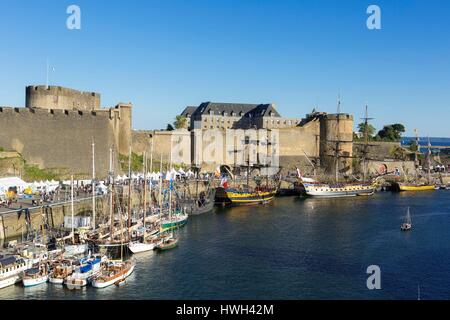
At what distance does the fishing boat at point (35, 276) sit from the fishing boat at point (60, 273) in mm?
254

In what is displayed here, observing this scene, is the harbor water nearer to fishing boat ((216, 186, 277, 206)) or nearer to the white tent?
fishing boat ((216, 186, 277, 206))

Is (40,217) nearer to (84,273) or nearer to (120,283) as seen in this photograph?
(84,273)

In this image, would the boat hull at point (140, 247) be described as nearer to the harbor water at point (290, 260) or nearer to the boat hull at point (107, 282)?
the harbor water at point (290, 260)

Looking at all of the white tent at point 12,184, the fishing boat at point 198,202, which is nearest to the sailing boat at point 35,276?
the white tent at point 12,184

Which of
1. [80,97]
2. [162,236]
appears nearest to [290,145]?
[80,97]

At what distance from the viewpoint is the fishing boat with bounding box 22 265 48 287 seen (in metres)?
→ 18.8

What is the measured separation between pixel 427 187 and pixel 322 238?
36054 millimetres

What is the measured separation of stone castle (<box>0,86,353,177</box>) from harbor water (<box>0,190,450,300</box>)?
376 inches

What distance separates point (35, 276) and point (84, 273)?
1752 mm

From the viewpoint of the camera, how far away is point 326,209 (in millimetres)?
40906

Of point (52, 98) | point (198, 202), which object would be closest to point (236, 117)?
point (198, 202)

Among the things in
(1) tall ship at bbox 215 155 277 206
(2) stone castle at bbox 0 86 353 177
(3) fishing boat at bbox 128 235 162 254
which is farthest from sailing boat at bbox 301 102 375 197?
(3) fishing boat at bbox 128 235 162 254

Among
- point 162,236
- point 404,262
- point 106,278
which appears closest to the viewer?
point 106,278
